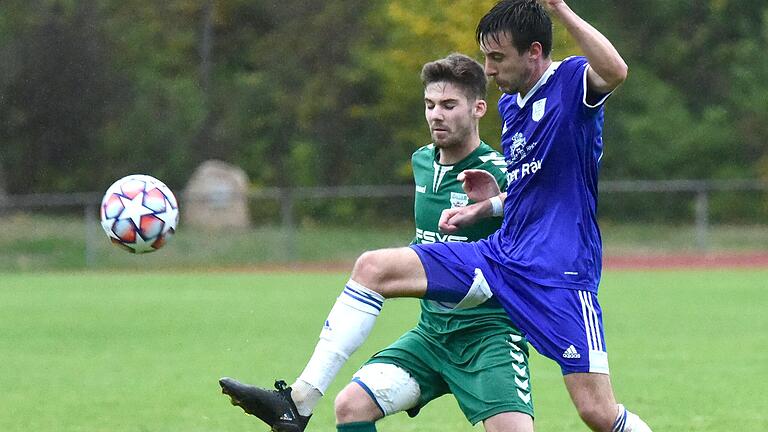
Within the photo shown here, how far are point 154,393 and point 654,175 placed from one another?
28.6m

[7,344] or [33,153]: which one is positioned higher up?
[33,153]

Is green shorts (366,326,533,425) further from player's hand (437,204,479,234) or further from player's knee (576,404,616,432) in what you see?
player's hand (437,204,479,234)

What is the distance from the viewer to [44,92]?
3216cm

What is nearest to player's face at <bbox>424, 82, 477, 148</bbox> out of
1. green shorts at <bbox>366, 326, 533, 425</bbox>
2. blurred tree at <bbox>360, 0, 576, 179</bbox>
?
green shorts at <bbox>366, 326, 533, 425</bbox>

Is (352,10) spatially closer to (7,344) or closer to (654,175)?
(654,175)

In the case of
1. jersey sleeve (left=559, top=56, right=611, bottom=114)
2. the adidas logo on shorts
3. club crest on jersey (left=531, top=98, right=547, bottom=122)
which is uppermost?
jersey sleeve (left=559, top=56, right=611, bottom=114)

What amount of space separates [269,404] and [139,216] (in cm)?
188

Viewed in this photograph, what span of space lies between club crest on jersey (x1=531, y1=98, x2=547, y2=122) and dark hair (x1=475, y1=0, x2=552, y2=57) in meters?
0.20

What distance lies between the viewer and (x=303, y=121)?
36.4 metres

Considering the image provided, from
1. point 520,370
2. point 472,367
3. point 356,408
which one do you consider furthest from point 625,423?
point 356,408

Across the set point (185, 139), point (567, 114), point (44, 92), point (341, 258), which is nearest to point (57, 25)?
point (44, 92)

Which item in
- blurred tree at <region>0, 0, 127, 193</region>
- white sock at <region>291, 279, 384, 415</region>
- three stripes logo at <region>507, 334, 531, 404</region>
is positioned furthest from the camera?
blurred tree at <region>0, 0, 127, 193</region>

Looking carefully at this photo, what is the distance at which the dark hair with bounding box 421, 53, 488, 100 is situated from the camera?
5.83m

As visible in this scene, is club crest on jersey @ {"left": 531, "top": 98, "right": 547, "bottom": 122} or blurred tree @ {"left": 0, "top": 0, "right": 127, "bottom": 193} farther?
blurred tree @ {"left": 0, "top": 0, "right": 127, "bottom": 193}
